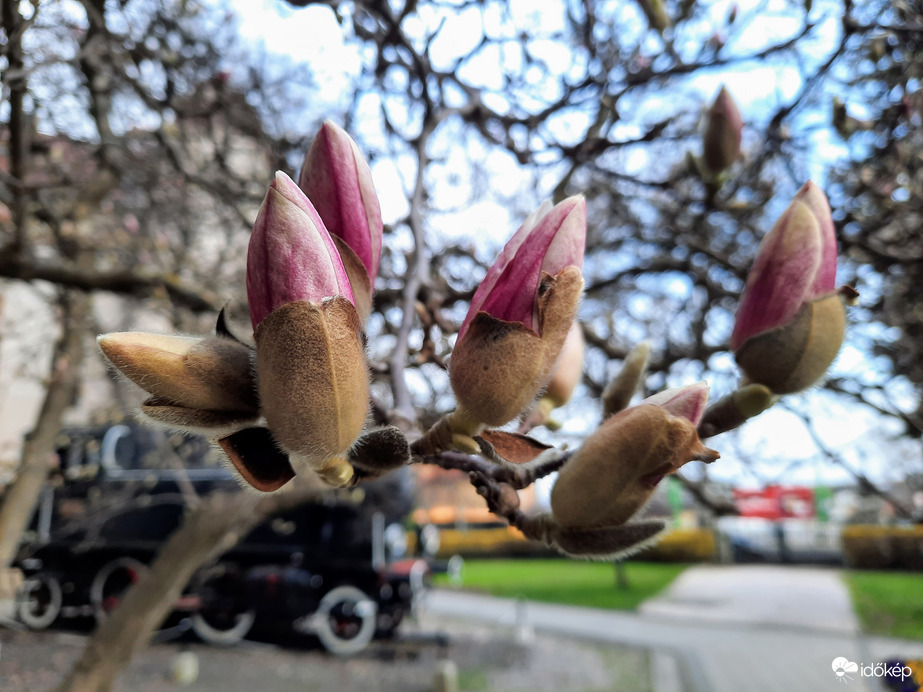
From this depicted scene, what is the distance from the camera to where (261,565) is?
735 centimetres

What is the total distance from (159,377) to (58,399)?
12.7 ft

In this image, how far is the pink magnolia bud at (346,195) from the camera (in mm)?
586

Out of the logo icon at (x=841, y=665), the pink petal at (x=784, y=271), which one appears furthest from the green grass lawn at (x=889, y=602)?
the pink petal at (x=784, y=271)

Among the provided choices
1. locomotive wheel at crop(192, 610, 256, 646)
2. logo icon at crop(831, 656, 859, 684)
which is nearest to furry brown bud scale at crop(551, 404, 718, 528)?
logo icon at crop(831, 656, 859, 684)

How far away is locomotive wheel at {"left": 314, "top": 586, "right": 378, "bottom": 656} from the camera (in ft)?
25.2

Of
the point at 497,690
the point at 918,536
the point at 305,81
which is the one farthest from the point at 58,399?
the point at 918,536

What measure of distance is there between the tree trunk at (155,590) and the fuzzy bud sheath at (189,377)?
2718 mm

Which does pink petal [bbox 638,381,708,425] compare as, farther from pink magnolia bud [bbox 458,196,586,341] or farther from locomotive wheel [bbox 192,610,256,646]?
locomotive wheel [bbox 192,610,256,646]

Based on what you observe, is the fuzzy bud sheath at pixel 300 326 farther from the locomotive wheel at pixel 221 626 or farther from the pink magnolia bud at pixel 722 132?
the locomotive wheel at pixel 221 626

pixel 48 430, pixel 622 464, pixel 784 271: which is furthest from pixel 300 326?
pixel 48 430

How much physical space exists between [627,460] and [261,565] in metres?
7.57

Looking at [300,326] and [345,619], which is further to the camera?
[345,619]

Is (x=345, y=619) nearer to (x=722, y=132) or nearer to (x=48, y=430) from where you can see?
(x=48, y=430)

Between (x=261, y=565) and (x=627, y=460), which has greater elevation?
(x=627, y=460)
